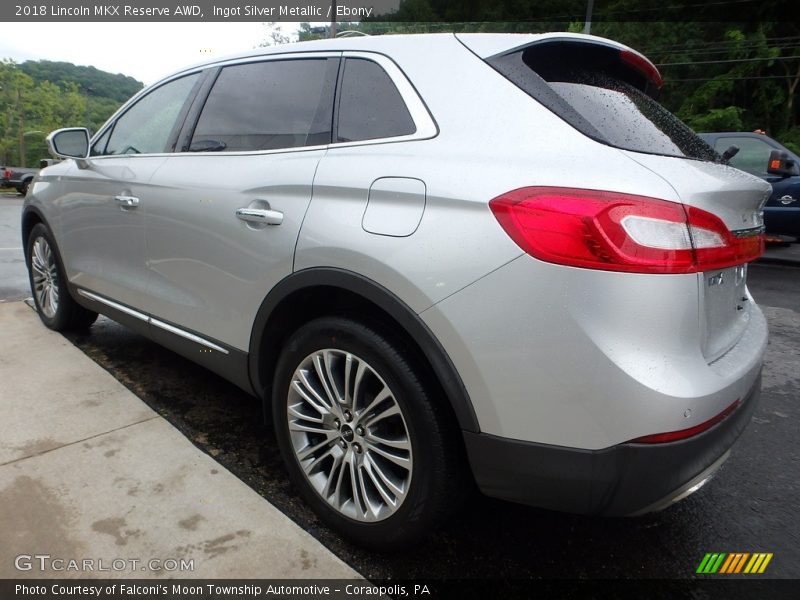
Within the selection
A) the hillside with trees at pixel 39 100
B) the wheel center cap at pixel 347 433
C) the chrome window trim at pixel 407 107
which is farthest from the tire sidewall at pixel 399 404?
the hillside with trees at pixel 39 100

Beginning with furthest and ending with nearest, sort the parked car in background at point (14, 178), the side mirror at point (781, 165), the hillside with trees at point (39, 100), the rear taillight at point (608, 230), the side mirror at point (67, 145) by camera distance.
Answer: the hillside with trees at point (39, 100) < the parked car in background at point (14, 178) < the side mirror at point (781, 165) < the side mirror at point (67, 145) < the rear taillight at point (608, 230)

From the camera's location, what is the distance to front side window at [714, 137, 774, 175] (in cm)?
836

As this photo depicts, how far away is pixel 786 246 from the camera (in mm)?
10578

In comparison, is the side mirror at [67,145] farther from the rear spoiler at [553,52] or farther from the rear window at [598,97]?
the rear window at [598,97]

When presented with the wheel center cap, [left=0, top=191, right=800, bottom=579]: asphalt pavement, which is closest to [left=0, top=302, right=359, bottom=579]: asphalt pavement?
[left=0, top=191, right=800, bottom=579]: asphalt pavement

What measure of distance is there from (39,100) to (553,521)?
224 feet

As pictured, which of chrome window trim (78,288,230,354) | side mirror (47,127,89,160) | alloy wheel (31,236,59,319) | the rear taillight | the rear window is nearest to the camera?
the rear taillight

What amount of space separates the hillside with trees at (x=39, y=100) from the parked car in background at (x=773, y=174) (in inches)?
1854

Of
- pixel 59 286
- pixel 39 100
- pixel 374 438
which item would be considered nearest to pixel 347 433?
pixel 374 438

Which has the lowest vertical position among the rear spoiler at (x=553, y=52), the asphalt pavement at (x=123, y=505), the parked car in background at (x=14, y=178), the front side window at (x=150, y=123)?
the parked car in background at (x=14, y=178)

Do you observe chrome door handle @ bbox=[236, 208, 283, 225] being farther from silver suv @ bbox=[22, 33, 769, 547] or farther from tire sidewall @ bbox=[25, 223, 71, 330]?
tire sidewall @ bbox=[25, 223, 71, 330]

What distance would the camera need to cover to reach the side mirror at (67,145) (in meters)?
3.55

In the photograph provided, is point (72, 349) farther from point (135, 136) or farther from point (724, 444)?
point (724, 444)

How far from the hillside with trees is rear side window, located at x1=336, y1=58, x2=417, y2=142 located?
4999cm
